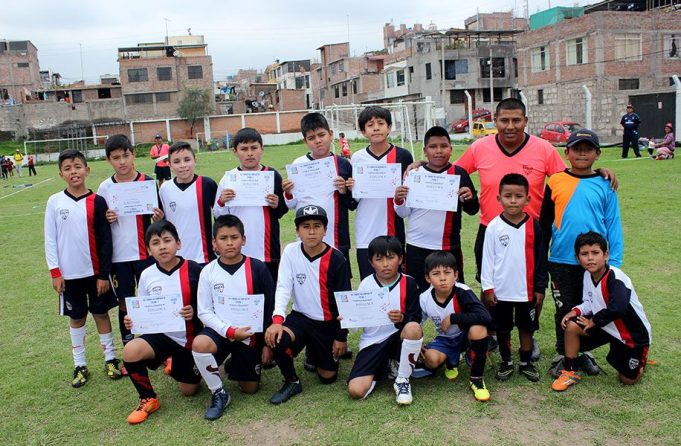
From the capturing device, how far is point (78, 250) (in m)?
4.87

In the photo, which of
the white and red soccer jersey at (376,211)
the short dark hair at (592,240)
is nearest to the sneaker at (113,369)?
the white and red soccer jersey at (376,211)

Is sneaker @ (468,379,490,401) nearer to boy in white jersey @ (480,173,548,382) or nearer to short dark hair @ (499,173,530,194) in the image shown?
boy in white jersey @ (480,173,548,382)

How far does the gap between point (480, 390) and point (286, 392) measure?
140 cm

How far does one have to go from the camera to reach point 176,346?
4.41 metres

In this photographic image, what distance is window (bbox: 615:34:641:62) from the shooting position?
3359cm

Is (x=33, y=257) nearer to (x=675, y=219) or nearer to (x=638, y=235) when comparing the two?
(x=638, y=235)

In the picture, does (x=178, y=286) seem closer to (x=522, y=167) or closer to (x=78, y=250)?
(x=78, y=250)

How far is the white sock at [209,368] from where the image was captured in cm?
415

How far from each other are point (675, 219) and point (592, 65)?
27575mm

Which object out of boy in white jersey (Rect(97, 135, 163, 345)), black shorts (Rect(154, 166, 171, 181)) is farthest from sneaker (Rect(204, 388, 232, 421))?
black shorts (Rect(154, 166, 171, 181))

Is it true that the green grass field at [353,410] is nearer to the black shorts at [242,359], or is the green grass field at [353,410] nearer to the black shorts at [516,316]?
the black shorts at [242,359]

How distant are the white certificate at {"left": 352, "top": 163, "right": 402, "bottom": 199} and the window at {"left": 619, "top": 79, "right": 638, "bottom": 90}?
34036 millimetres

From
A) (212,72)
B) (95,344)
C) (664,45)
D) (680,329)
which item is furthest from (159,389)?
(212,72)

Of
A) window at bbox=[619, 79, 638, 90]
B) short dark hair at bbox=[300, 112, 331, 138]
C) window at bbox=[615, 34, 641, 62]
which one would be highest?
window at bbox=[615, 34, 641, 62]
